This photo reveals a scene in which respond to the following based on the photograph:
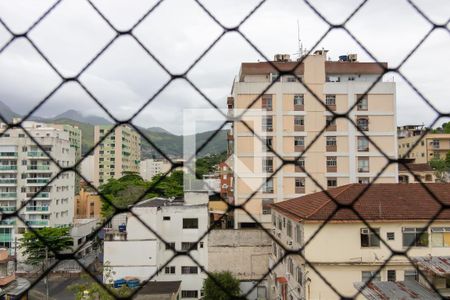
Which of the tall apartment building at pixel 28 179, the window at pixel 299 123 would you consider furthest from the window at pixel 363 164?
the tall apartment building at pixel 28 179

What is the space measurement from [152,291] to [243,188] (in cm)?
284

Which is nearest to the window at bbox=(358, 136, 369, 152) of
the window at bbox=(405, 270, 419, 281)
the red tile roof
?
the red tile roof

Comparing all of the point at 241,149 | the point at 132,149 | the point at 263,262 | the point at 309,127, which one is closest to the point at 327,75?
the point at 309,127

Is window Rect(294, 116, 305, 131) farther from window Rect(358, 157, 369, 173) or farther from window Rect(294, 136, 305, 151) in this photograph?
window Rect(358, 157, 369, 173)

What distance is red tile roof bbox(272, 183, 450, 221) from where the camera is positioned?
3.81 metres

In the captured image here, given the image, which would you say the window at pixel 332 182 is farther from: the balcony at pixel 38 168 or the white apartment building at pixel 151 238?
the balcony at pixel 38 168

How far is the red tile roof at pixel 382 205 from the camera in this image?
3.81 m

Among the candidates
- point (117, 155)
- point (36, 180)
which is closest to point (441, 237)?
point (36, 180)

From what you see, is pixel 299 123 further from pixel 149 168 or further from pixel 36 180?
pixel 149 168

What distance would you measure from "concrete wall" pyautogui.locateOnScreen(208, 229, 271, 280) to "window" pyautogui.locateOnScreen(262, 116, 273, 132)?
2137 mm

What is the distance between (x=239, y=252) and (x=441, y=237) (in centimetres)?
369

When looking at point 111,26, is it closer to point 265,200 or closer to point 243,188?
point 243,188

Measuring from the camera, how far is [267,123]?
8.06m

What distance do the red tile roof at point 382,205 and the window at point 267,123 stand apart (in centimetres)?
344
